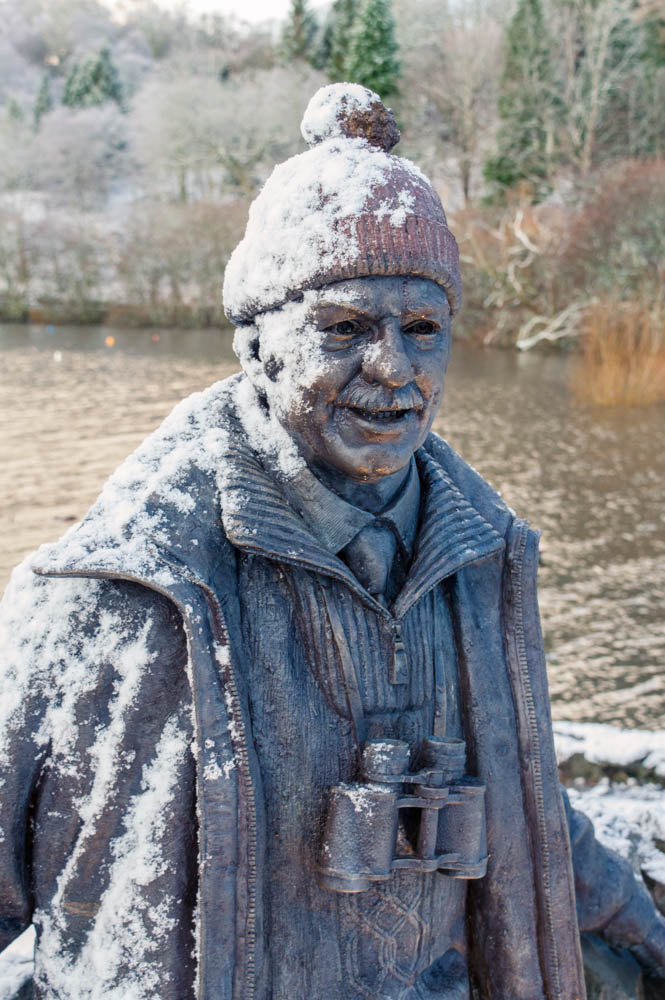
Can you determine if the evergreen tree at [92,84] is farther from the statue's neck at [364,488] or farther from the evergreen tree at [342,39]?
the statue's neck at [364,488]

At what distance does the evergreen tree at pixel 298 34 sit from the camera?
41.4 meters

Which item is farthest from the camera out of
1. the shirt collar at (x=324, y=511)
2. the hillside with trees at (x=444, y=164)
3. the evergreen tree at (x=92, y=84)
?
the evergreen tree at (x=92, y=84)

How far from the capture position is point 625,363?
14047 millimetres

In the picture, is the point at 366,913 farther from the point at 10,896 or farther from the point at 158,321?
the point at 158,321

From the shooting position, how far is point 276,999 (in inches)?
64.1

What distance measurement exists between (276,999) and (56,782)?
0.55m

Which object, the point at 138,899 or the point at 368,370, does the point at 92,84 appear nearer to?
the point at 368,370

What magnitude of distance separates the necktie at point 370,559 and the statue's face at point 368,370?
12cm

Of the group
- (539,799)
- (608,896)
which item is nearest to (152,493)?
(539,799)

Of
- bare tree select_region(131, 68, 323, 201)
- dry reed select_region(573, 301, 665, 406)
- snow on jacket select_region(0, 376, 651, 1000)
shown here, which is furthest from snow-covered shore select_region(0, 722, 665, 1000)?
bare tree select_region(131, 68, 323, 201)

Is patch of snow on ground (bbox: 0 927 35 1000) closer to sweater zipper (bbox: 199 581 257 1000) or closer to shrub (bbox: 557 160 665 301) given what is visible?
sweater zipper (bbox: 199 581 257 1000)

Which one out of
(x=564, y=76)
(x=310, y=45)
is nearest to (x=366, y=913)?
(x=564, y=76)

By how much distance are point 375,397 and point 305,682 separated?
523 millimetres

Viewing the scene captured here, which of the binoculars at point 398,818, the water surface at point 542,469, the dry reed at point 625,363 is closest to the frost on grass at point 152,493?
the binoculars at point 398,818
